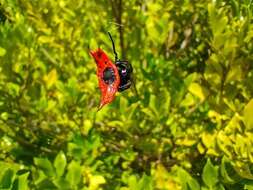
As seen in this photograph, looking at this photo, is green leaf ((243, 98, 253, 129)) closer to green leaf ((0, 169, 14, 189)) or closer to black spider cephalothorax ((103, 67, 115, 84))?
green leaf ((0, 169, 14, 189))

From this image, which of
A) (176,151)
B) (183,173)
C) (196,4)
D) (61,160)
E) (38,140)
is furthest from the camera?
(196,4)

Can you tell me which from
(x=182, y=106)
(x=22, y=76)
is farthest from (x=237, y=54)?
(x=22, y=76)

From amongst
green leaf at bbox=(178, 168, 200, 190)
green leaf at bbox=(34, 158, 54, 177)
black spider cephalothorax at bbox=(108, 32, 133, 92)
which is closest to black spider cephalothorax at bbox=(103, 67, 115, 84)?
black spider cephalothorax at bbox=(108, 32, 133, 92)

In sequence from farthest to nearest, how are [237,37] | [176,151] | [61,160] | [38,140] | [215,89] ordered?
[38,140] < [176,151] < [215,89] < [237,37] < [61,160]

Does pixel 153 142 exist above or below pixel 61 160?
above

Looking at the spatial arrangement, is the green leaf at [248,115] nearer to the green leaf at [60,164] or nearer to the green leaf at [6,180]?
the green leaf at [60,164]

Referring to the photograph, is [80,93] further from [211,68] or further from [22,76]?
[211,68]

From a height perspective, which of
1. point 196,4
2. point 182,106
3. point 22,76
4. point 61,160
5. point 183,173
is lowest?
point 183,173
